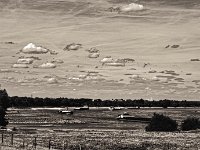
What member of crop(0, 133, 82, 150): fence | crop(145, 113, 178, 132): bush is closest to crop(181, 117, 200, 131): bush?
crop(145, 113, 178, 132): bush

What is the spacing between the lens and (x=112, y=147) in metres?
85.9

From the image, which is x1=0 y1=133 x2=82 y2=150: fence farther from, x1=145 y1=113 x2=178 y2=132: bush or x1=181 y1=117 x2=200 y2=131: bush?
x1=181 y1=117 x2=200 y2=131: bush

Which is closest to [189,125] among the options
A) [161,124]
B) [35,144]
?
[161,124]

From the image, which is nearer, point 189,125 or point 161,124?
point 161,124

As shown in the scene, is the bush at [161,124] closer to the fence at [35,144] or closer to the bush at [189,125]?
the bush at [189,125]

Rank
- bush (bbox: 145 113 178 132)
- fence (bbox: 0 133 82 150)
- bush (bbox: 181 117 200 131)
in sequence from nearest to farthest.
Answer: fence (bbox: 0 133 82 150)
bush (bbox: 145 113 178 132)
bush (bbox: 181 117 200 131)

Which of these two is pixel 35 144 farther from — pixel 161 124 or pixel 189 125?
pixel 189 125

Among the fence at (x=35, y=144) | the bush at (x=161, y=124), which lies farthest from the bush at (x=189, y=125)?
the fence at (x=35, y=144)

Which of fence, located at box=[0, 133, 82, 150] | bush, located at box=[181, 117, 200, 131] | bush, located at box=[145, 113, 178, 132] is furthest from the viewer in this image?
bush, located at box=[181, 117, 200, 131]

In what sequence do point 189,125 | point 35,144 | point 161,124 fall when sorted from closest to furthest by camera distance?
point 35,144, point 161,124, point 189,125

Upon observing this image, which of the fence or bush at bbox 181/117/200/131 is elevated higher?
bush at bbox 181/117/200/131

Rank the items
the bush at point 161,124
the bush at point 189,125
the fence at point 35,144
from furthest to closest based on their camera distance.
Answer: the bush at point 189,125
the bush at point 161,124
the fence at point 35,144

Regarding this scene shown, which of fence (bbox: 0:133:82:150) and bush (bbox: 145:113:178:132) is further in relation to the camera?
bush (bbox: 145:113:178:132)

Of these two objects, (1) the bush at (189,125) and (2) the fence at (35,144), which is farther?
(1) the bush at (189,125)
